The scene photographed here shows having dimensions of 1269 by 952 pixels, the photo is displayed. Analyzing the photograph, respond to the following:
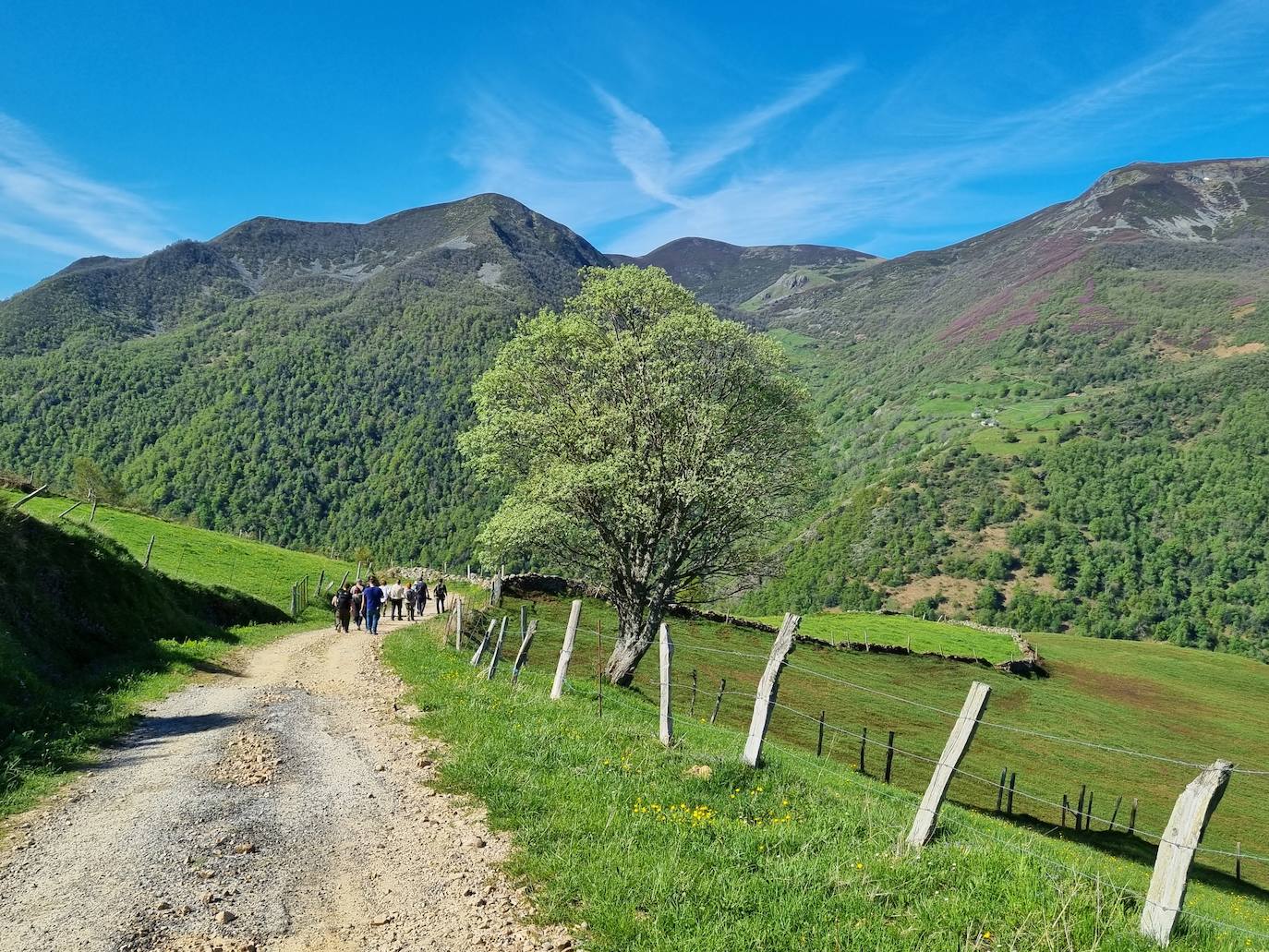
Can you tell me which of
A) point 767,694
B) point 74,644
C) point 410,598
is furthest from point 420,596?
point 767,694

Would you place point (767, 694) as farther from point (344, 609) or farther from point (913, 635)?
point (913, 635)

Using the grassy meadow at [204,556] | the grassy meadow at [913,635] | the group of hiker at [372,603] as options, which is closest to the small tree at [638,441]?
the group of hiker at [372,603]

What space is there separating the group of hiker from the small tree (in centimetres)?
1039

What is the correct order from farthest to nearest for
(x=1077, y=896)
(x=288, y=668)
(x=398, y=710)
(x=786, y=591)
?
(x=786, y=591)
(x=288, y=668)
(x=398, y=710)
(x=1077, y=896)

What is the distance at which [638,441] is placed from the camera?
28.5 meters

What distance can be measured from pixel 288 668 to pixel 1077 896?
2355 cm

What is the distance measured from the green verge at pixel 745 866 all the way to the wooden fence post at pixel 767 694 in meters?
0.38

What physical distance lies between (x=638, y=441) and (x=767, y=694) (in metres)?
16.8

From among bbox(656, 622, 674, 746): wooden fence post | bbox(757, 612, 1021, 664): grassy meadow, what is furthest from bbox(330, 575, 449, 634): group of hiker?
bbox(757, 612, 1021, 664): grassy meadow

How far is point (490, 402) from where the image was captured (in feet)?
98.2

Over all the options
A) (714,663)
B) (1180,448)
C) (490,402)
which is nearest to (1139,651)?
(714,663)

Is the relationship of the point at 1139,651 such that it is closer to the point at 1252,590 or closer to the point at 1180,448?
the point at 1252,590

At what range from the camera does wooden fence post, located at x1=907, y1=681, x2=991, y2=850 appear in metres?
9.46

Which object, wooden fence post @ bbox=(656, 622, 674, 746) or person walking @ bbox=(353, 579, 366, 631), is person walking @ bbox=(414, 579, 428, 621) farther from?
wooden fence post @ bbox=(656, 622, 674, 746)
